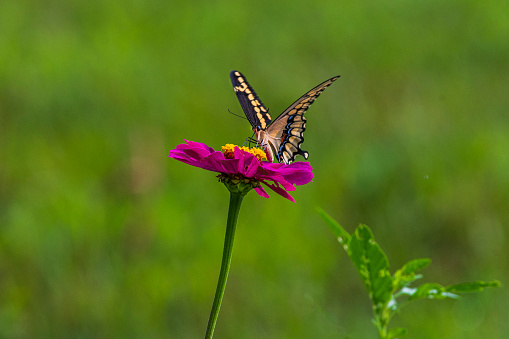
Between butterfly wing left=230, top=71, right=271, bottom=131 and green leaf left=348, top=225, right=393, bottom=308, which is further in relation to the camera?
butterfly wing left=230, top=71, right=271, bottom=131

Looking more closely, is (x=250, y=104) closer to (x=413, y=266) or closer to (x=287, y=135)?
(x=287, y=135)

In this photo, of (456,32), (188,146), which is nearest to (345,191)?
(188,146)

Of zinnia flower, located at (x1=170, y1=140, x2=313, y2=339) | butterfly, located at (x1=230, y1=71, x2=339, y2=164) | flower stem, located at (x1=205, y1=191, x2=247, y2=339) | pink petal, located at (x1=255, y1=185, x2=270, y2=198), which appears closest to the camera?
flower stem, located at (x1=205, y1=191, x2=247, y2=339)

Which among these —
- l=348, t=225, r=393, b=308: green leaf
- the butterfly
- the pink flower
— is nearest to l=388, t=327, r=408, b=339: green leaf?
l=348, t=225, r=393, b=308: green leaf

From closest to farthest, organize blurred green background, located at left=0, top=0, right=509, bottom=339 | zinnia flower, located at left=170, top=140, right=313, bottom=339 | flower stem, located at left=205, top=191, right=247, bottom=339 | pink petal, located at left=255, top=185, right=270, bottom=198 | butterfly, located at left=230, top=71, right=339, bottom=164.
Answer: flower stem, located at left=205, top=191, right=247, bottom=339 < zinnia flower, located at left=170, top=140, right=313, bottom=339 < pink petal, located at left=255, top=185, right=270, bottom=198 < butterfly, located at left=230, top=71, right=339, bottom=164 < blurred green background, located at left=0, top=0, right=509, bottom=339

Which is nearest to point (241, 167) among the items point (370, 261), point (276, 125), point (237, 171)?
point (237, 171)

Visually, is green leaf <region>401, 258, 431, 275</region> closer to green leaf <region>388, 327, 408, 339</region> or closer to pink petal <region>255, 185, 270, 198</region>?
green leaf <region>388, 327, 408, 339</region>
